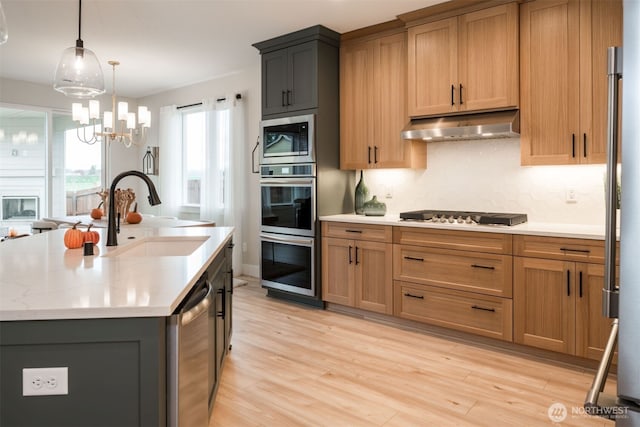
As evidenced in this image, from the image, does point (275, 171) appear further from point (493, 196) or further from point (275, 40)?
point (493, 196)

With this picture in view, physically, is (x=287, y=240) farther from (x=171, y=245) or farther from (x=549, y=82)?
(x=549, y=82)

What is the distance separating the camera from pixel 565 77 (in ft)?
10.3

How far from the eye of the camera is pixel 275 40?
4.44 m

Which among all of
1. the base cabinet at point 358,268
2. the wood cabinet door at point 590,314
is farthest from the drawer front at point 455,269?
the wood cabinet door at point 590,314

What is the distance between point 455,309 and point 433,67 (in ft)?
6.39

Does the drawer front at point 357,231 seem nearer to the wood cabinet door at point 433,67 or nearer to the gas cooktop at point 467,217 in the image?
the gas cooktop at point 467,217

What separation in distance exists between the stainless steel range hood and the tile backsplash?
0.27 meters

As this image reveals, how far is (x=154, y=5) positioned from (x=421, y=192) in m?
2.79

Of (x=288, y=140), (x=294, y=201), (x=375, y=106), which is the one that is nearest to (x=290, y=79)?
(x=288, y=140)

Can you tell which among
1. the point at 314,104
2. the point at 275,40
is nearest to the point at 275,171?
the point at 314,104

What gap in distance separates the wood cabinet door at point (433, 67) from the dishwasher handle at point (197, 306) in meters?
2.68

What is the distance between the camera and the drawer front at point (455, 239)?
10.4 feet

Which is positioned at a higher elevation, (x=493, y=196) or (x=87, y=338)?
(x=493, y=196)

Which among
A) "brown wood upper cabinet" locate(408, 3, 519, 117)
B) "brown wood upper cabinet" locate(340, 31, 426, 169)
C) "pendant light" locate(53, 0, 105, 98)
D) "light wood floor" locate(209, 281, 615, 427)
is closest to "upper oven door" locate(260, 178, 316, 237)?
"brown wood upper cabinet" locate(340, 31, 426, 169)
